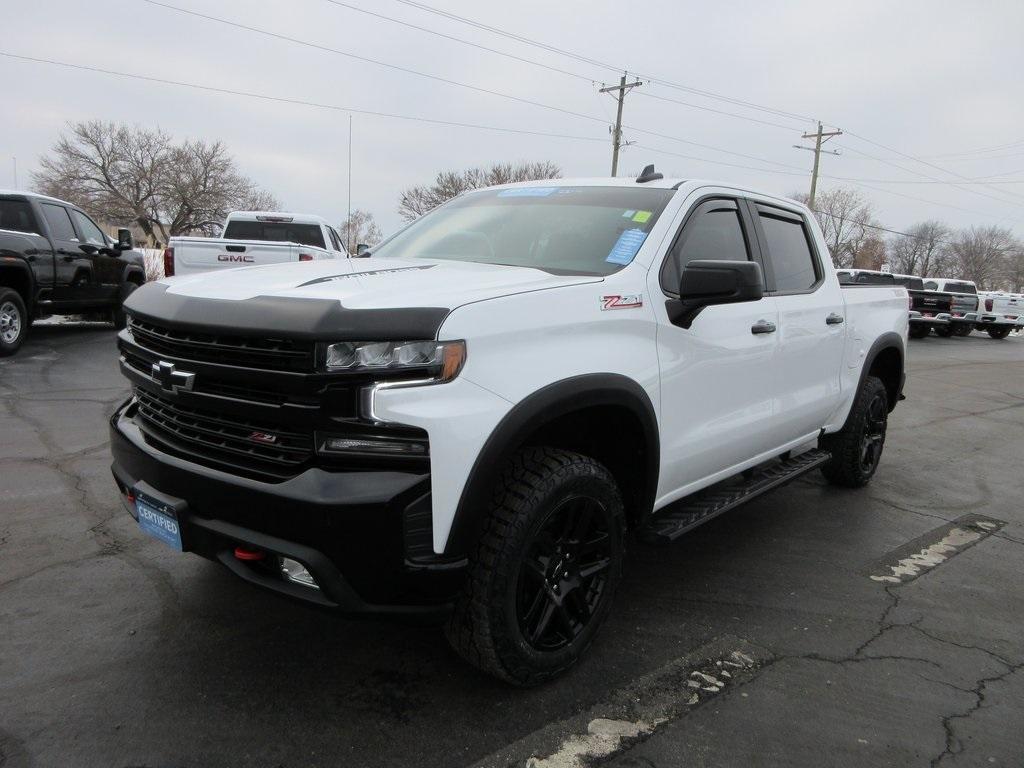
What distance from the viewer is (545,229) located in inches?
137

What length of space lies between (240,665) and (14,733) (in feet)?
2.30

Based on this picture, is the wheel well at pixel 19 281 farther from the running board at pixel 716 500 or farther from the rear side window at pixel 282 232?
the running board at pixel 716 500

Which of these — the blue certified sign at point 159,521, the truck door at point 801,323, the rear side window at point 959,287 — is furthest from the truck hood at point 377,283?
the rear side window at point 959,287

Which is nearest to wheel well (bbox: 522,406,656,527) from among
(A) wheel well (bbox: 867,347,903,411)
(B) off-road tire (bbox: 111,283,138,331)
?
(A) wheel well (bbox: 867,347,903,411)

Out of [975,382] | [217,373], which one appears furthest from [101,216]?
[217,373]

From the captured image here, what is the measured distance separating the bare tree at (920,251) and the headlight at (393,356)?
3845 inches

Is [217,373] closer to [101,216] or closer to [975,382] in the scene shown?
[975,382]

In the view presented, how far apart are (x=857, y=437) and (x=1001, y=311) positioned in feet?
75.8

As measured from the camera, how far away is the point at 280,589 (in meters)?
2.34

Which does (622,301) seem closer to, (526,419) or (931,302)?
(526,419)

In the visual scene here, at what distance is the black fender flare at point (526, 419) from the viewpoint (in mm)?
2271

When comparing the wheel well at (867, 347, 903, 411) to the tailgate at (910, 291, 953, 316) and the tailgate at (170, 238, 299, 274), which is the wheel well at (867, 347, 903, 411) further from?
the tailgate at (910, 291, 953, 316)

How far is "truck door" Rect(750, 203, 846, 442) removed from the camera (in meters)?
3.96

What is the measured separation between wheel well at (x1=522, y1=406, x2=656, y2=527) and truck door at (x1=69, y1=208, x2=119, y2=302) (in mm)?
10001
